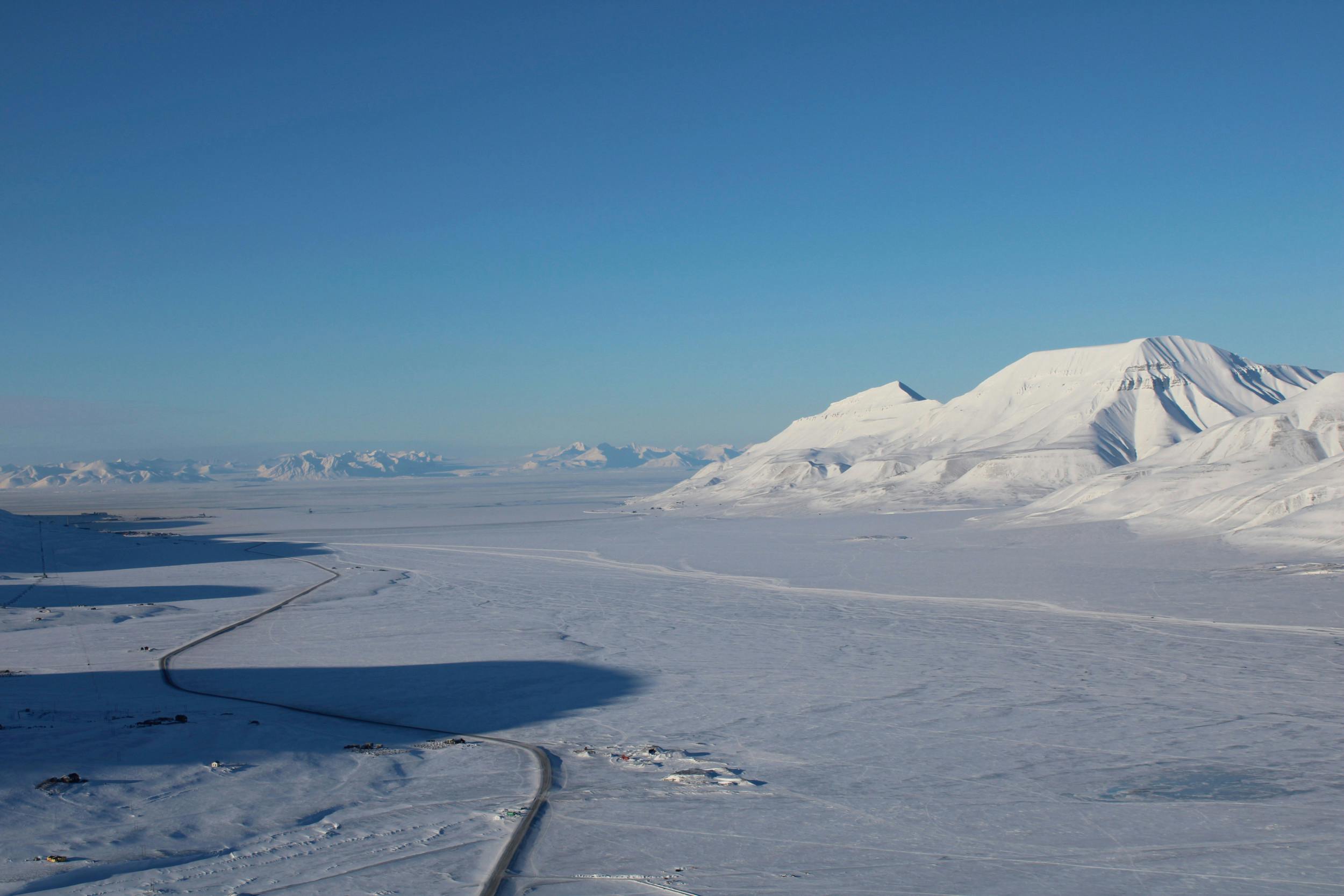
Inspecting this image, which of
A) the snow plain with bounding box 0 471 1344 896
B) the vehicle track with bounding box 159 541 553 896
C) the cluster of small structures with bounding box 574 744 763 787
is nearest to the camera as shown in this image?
the vehicle track with bounding box 159 541 553 896

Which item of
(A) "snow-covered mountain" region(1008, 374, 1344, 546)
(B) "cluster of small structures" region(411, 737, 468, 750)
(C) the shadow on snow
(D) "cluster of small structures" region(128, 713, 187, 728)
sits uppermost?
(A) "snow-covered mountain" region(1008, 374, 1344, 546)

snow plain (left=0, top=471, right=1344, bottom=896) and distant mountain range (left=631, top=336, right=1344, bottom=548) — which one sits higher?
distant mountain range (left=631, top=336, right=1344, bottom=548)

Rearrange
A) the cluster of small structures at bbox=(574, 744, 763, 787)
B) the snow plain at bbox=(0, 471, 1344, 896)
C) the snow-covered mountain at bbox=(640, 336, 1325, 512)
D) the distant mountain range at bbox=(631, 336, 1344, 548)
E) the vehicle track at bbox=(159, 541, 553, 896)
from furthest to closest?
the snow-covered mountain at bbox=(640, 336, 1325, 512) → the distant mountain range at bbox=(631, 336, 1344, 548) → the cluster of small structures at bbox=(574, 744, 763, 787) → the snow plain at bbox=(0, 471, 1344, 896) → the vehicle track at bbox=(159, 541, 553, 896)

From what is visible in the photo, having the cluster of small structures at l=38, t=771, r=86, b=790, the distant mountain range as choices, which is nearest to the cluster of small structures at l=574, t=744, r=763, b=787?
the cluster of small structures at l=38, t=771, r=86, b=790

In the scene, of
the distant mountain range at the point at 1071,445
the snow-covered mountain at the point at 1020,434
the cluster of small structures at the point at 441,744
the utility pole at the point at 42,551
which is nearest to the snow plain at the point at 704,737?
the cluster of small structures at the point at 441,744

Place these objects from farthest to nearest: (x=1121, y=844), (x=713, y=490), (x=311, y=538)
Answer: (x=713, y=490) → (x=311, y=538) → (x=1121, y=844)

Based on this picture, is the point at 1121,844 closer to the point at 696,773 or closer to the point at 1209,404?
the point at 696,773

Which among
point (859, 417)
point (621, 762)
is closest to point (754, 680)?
point (621, 762)

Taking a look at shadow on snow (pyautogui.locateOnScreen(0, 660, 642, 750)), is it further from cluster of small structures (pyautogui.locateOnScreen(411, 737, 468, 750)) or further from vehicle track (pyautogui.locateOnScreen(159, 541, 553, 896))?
cluster of small structures (pyautogui.locateOnScreen(411, 737, 468, 750))
